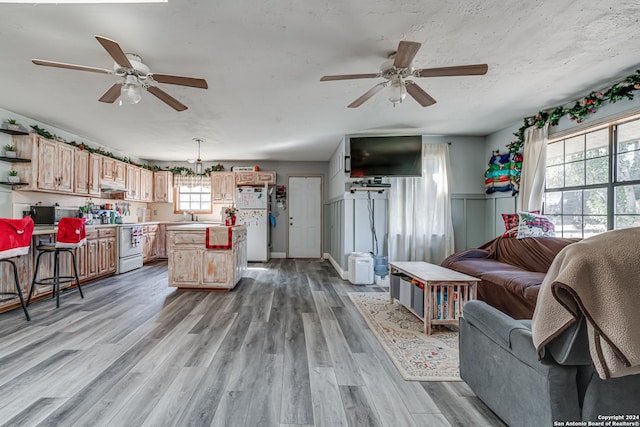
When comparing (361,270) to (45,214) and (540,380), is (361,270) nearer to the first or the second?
(540,380)

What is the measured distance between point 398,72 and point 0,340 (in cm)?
423

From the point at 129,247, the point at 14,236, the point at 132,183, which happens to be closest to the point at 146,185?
the point at 132,183

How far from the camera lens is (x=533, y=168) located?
393cm

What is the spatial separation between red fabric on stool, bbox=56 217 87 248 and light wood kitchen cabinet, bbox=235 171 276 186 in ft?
12.2

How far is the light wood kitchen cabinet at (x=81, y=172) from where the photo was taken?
470 centimetres

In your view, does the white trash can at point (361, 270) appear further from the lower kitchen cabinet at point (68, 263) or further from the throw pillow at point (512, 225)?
the lower kitchen cabinet at point (68, 263)

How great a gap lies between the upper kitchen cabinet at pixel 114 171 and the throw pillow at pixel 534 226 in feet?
22.9

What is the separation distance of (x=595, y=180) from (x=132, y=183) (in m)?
7.88

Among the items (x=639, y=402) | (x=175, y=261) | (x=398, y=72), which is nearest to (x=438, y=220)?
(x=398, y=72)

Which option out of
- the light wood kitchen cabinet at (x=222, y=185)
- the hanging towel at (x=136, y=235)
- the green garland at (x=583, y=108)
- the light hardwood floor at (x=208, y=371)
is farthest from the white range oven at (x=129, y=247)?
the green garland at (x=583, y=108)

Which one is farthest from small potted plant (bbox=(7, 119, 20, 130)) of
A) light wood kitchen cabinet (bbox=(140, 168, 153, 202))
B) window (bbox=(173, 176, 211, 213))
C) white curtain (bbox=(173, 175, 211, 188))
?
window (bbox=(173, 176, 211, 213))

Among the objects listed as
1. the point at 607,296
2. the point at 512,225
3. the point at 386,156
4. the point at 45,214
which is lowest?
the point at 607,296

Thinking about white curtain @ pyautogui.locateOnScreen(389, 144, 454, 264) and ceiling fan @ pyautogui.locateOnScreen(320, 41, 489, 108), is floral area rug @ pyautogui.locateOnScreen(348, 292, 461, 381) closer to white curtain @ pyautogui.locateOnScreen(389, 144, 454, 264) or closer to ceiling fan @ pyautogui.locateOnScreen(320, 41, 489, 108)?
white curtain @ pyautogui.locateOnScreen(389, 144, 454, 264)

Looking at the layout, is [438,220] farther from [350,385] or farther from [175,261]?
[175,261]
